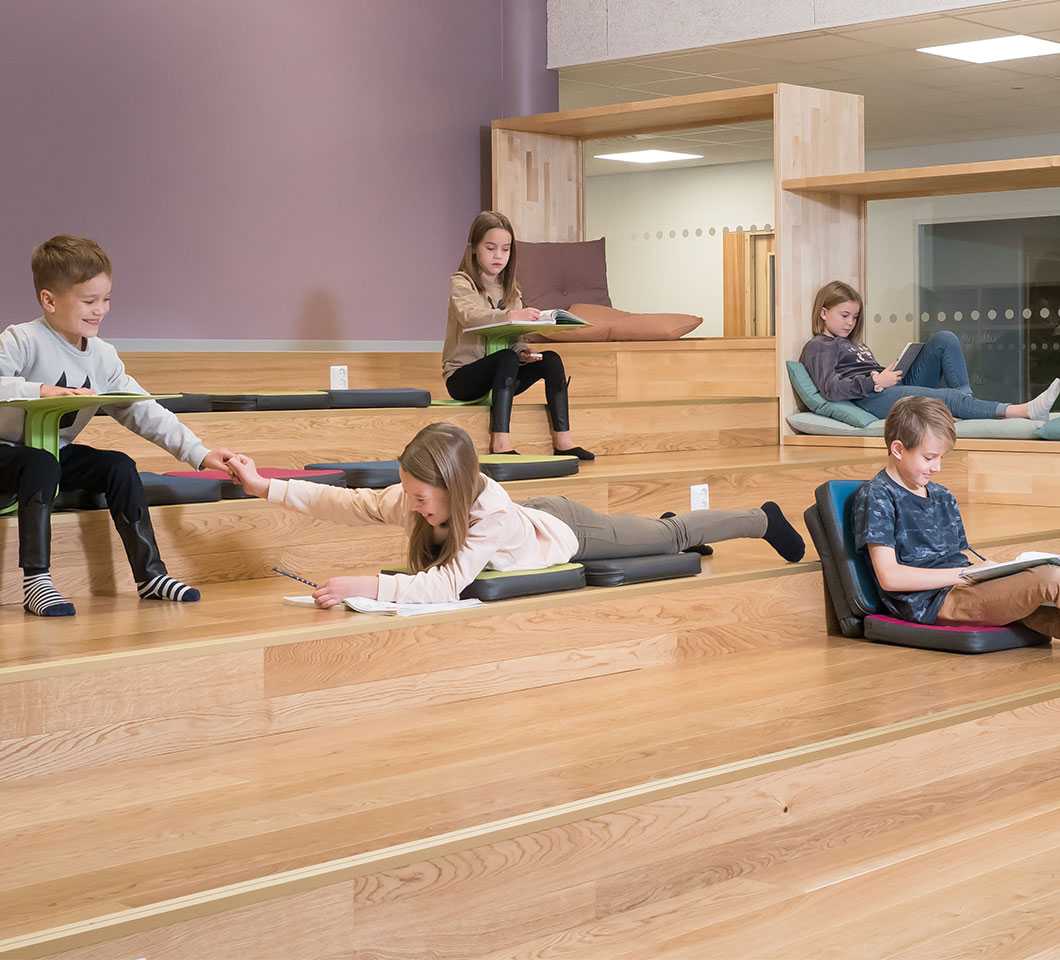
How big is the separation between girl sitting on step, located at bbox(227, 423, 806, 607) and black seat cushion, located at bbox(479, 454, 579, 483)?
20.9 inches

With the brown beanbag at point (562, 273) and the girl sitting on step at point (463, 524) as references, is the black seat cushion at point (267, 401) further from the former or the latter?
the brown beanbag at point (562, 273)

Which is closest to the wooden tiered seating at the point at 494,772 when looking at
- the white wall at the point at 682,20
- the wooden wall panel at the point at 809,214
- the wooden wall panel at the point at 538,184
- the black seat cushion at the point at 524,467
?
the black seat cushion at the point at 524,467

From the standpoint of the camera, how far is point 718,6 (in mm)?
6594

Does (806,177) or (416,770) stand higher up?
(806,177)

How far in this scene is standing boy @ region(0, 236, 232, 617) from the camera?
3.14 meters

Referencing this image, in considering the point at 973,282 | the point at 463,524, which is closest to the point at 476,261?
the point at 463,524

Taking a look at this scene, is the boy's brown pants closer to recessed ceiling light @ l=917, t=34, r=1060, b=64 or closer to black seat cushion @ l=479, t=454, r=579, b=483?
black seat cushion @ l=479, t=454, r=579, b=483

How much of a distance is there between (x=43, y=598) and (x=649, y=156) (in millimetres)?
6631

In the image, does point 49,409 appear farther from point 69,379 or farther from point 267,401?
point 267,401

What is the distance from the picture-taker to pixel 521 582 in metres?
3.35

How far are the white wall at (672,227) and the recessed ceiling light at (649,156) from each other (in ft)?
0.34

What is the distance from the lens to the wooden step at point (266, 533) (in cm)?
337

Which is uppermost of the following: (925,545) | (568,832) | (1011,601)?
(925,545)

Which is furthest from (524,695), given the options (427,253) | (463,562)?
(427,253)
